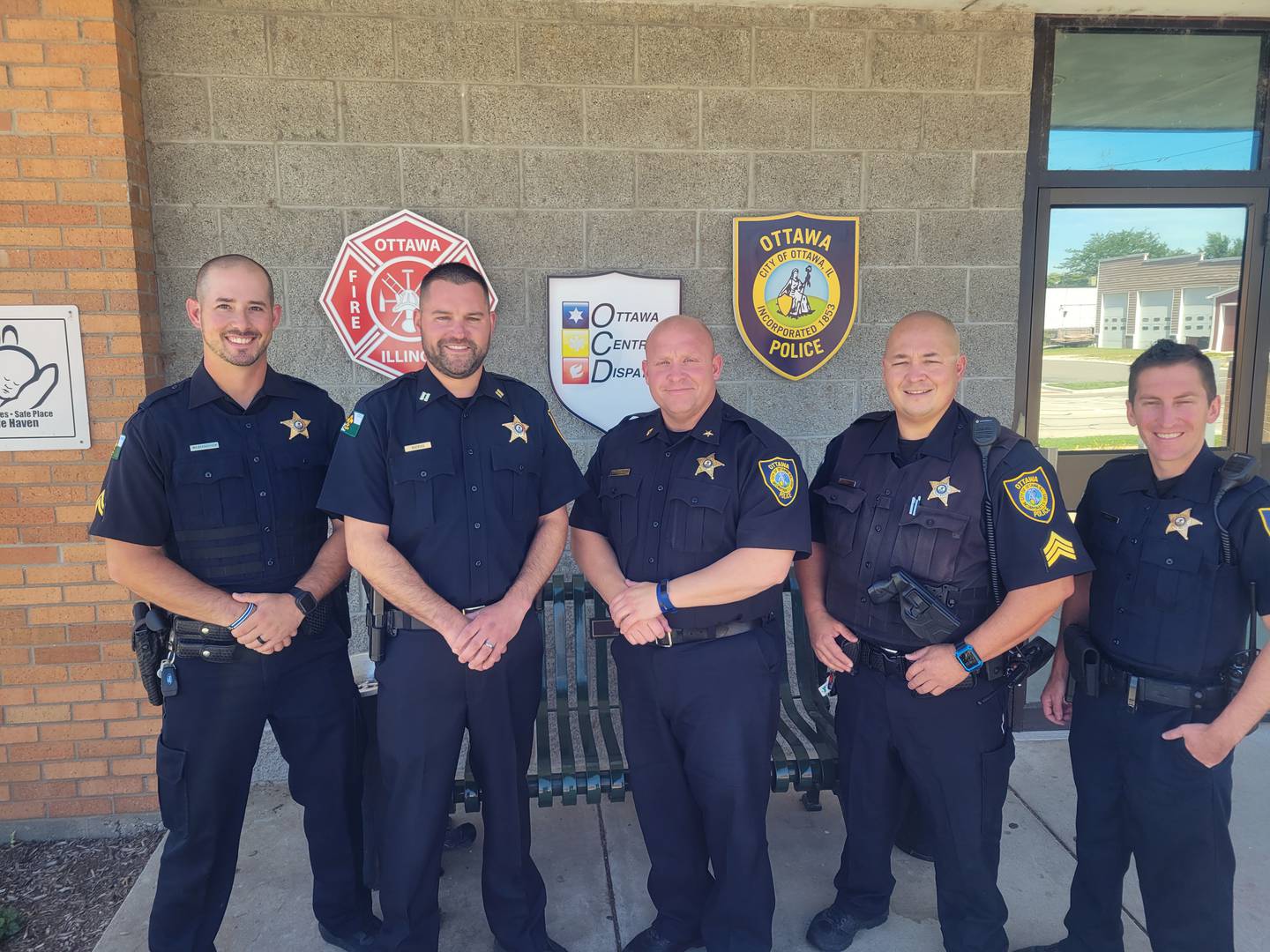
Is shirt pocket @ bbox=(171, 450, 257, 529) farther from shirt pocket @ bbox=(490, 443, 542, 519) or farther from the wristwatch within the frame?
the wristwatch

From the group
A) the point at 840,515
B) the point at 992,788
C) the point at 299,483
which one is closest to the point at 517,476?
the point at 299,483

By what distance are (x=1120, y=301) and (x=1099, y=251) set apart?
270 mm

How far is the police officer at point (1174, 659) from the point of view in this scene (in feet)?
7.02

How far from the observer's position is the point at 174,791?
2.26 meters

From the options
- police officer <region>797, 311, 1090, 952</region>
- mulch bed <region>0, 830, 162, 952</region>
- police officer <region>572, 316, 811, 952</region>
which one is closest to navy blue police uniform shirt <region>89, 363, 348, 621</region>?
police officer <region>572, 316, 811, 952</region>

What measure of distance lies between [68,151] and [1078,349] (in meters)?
4.40

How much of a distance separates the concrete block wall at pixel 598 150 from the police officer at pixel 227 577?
1128 mm

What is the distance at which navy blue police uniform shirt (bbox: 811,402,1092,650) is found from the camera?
2266mm

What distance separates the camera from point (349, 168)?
11.1ft

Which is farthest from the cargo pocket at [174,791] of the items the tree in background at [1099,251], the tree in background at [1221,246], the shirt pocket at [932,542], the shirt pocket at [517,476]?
the tree in background at [1221,246]

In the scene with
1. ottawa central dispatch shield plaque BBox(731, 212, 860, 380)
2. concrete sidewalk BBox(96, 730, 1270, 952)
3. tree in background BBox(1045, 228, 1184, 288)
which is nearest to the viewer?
concrete sidewalk BBox(96, 730, 1270, 952)

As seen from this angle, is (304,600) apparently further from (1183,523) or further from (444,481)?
(1183,523)

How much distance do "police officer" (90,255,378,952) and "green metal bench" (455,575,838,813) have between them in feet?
1.85

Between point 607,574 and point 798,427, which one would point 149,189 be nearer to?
point 607,574
